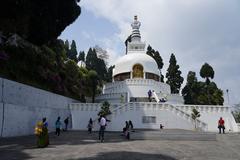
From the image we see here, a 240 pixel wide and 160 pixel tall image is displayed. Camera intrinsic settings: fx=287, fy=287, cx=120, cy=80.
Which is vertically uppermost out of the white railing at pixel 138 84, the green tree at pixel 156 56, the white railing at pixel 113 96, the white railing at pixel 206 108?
the green tree at pixel 156 56

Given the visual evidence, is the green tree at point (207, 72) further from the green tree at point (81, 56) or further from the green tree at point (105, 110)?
the green tree at point (81, 56)

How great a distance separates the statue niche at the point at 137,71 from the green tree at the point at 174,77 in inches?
393

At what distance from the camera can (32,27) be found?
18.9 m

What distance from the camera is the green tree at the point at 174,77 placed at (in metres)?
54.6

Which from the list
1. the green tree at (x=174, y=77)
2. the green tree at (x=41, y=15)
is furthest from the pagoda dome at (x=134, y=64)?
the green tree at (x=41, y=15)

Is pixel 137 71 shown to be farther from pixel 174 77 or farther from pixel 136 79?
pixel 174 77

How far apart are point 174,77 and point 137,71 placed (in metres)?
10.8

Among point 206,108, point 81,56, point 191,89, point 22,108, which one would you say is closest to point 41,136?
point 22,108

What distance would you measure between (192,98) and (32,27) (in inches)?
1539

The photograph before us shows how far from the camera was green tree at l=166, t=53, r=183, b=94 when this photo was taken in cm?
5456

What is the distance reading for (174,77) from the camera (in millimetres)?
54875

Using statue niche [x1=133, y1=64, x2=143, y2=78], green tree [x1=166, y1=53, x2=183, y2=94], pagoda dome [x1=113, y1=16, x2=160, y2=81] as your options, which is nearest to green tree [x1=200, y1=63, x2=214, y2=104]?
green tree [x1=166, y1=53, x2=183, y2=94]

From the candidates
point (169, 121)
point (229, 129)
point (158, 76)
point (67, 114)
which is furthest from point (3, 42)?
point (158, 76)

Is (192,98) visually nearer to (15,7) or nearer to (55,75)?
(55,75)
